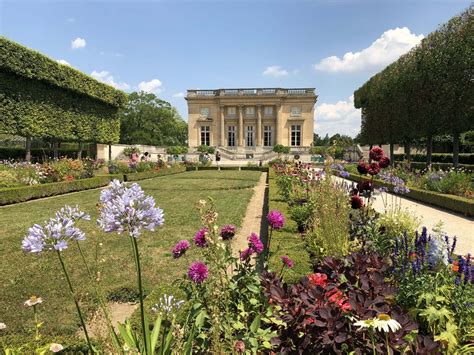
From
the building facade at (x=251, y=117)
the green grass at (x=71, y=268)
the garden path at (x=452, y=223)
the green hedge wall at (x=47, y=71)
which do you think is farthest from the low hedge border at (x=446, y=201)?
the building facade at (x=251, y=117)

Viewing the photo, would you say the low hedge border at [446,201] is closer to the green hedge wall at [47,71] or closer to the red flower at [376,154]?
the red flower at [376,154]

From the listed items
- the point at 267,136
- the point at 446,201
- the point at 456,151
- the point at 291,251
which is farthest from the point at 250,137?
the point at 291,251

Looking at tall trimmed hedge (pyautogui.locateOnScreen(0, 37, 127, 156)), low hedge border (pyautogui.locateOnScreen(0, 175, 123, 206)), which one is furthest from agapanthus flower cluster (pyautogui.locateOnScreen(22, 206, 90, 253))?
tall trimmed hedge (pyautogui.locateOnScreen(0, 37, 127, 156))

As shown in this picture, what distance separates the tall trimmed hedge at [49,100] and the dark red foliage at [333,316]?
1862 cm

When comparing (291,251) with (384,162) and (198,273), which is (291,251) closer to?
(384,162)

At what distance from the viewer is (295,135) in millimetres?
49812

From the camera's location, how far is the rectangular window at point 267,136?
165 ft

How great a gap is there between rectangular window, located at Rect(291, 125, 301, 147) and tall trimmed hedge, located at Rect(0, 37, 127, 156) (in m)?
30.0

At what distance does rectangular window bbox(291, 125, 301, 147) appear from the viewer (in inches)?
1953

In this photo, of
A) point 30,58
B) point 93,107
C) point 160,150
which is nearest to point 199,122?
point 160,150

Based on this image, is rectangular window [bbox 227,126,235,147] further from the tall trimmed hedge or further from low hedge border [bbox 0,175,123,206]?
low hedge border [bbox 0,175,123,206]

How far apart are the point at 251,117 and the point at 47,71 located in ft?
112

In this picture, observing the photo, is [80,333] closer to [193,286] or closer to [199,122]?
[193,286]

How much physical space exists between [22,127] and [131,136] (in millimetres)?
33806
